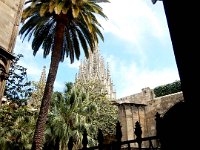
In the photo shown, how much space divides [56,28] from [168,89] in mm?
19676

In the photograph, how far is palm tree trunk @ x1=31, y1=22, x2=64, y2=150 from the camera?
44.5 ft

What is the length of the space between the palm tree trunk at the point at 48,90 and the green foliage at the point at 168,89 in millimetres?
19403

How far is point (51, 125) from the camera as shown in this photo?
19531mm

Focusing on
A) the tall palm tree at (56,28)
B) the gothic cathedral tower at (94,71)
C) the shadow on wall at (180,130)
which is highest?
the gothic cathedral tower at (94,71)

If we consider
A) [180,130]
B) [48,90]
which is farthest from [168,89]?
[180,130]

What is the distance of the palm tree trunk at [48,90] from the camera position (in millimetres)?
13570

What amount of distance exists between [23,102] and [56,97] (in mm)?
2639

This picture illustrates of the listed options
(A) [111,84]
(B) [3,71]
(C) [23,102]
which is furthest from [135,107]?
(A) [111,84]

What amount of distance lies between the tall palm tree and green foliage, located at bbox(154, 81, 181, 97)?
1647 centimetres

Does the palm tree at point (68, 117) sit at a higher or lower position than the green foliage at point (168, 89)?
lower

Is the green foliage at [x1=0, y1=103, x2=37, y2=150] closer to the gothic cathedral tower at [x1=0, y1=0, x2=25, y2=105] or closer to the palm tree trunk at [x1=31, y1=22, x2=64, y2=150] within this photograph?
the palm tree trunk at [x1=31, y1=22, x2=64, y2=150]

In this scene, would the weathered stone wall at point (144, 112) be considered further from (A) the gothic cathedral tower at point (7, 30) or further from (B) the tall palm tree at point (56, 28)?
(A) the gothic cathedral tower at point (7, 30)

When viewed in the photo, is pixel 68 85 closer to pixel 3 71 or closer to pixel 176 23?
pixel 3 71

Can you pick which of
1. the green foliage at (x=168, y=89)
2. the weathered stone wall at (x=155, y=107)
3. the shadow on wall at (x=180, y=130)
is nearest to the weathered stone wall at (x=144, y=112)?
the weathered stone wall at (x=155, y=107)
